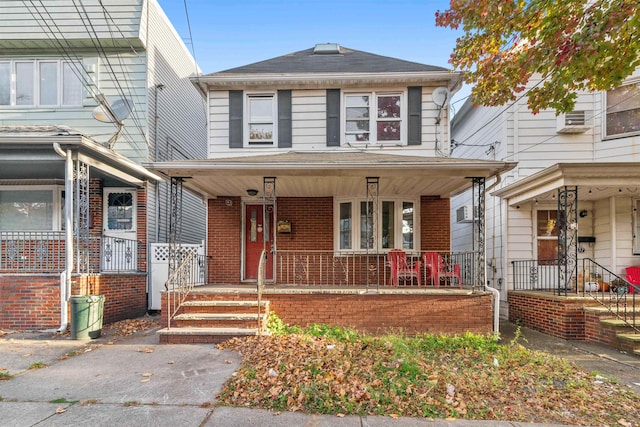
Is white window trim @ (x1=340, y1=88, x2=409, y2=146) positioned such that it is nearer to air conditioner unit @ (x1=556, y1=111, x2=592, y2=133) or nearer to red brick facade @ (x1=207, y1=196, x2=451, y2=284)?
red brick facade @ (x1=207, y1=196, x2=451, y2=284)

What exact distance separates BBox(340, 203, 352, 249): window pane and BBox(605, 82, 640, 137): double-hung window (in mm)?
7032

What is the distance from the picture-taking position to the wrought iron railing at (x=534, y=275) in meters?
9.00

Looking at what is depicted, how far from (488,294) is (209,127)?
7.57 metres

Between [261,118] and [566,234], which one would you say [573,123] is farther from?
[261,118]

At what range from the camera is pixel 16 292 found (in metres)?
6.91

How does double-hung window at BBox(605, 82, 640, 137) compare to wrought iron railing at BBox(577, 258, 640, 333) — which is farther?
double-hung window at BBox(605, 82, 640, 137)

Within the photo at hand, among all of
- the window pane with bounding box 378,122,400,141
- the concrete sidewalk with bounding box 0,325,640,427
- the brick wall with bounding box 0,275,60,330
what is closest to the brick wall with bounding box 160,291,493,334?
the concrete sidewalk with bounding box 0,325,640,427

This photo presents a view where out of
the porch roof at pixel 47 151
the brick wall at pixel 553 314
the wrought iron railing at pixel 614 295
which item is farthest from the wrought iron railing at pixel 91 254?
the wrought iron railing at pixel 614 295

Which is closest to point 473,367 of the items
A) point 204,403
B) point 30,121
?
point 204,403

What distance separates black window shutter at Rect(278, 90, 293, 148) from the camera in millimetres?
9180

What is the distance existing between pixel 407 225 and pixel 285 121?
13.6 ft

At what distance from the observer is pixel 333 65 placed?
969 cm

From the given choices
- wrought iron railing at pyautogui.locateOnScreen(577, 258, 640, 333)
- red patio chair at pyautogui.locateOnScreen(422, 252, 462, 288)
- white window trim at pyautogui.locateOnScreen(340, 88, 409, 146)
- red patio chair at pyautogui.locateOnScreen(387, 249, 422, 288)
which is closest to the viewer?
wrought iron railing at pyautogui.locateOnScreen(577, 258, 640, 333)

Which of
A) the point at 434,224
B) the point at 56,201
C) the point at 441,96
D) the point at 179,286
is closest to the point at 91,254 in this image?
the point at 56,201
